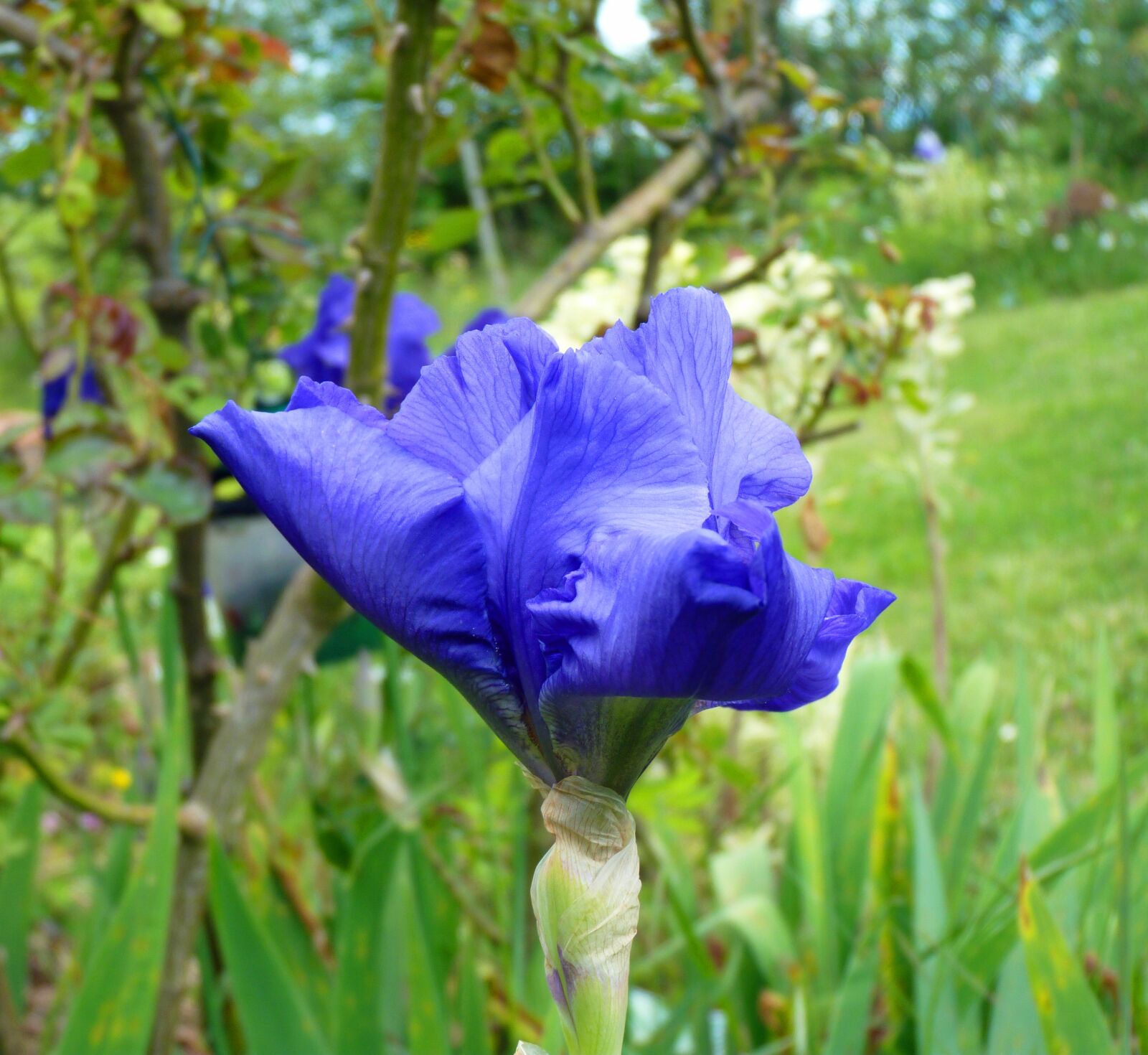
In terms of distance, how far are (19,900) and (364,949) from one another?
0.56 meters

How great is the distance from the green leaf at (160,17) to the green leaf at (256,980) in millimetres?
671

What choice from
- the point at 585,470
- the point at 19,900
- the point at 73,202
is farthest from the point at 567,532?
the point at 19,900

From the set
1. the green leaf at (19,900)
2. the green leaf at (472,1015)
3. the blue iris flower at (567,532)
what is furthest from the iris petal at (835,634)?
the green leaf at (19,900)

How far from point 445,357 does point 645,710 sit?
158 mm

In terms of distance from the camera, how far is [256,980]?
865mm

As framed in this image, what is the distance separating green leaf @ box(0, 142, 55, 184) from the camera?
3.40 ft

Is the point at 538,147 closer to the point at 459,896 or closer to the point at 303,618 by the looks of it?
the point at 303,618

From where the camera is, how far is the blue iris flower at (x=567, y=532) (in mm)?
384

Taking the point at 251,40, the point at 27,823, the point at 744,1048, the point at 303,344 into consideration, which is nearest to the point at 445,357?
the point at 303,344

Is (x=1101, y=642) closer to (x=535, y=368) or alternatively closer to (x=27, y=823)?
(x=535, y=368)

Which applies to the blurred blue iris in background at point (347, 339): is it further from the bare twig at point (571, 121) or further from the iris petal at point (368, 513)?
the iris petal at point (368, 513)

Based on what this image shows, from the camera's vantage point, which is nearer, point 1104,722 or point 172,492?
point 172,492

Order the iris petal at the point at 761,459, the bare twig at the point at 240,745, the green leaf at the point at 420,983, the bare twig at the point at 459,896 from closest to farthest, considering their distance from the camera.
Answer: the iris petal at the point at 761,459 → the green leaf at the point at 420,983 → the bare twig at the point at 240,745 → the bare twig at the point at 459,896

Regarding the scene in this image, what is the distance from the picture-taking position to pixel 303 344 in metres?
1.13
